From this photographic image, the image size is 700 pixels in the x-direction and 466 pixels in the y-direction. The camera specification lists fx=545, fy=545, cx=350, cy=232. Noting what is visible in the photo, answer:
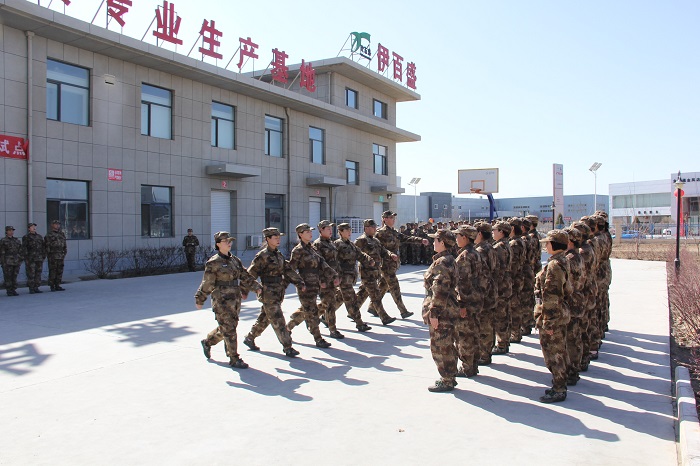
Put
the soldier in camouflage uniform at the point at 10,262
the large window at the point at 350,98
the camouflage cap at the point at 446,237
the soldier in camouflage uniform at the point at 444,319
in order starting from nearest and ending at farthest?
the soldier in camouflage uniform at the point at 444,319 < the camouflage cap at the point at 446,237 < the soldier in camouflage uniform at the point at 10,262 < the large window at the point at 350,98

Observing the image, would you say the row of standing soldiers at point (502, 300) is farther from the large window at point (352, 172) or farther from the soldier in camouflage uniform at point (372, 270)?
the large window at point (352, 172)

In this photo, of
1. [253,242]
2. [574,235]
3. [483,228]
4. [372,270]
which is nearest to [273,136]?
[253,242]

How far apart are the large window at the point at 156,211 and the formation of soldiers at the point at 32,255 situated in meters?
4.91

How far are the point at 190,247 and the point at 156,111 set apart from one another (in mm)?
4919

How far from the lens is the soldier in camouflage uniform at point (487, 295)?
6469 mm

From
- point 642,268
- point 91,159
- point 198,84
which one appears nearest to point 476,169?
point 642,268

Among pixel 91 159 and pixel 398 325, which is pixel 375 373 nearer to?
pixel 398 325

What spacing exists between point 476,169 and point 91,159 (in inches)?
1208

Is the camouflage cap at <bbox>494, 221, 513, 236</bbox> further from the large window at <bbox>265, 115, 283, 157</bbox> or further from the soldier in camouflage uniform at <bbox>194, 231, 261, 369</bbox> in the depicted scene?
the large window at <bbox>265, 115, 283, 157</bbox>

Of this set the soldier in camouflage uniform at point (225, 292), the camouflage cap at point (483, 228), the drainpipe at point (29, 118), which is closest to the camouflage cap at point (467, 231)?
the camouflage cap at point (483, 228)

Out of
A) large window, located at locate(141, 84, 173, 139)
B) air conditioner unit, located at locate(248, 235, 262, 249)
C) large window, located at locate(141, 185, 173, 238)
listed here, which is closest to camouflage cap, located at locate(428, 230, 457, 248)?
large window, located at locate(141, 185, 173, 238)

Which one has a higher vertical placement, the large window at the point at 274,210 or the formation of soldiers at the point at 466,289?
the large window at the point at 274,210

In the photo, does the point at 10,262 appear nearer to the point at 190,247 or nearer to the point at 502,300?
the point at 190,247

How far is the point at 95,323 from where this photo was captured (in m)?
9.33
